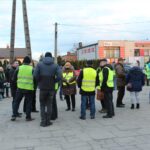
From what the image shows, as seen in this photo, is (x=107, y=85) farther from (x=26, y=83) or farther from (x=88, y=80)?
(x=26, y=83)

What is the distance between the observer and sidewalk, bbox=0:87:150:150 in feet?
23.8

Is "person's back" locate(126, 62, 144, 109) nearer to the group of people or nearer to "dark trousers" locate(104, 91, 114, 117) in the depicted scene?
the group of people

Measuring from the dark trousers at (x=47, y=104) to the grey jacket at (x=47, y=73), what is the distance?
13 centimetres

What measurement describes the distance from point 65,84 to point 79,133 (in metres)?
3.83

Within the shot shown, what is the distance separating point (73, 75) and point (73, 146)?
203 inches

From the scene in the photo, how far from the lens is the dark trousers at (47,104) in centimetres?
937

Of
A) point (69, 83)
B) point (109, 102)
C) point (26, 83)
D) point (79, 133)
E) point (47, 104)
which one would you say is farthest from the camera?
point (69, 83)

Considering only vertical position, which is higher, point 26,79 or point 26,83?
point 26,79

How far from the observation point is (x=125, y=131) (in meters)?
8.41

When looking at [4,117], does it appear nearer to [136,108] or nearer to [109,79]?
[109,79]

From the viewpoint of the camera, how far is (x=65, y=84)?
12.0m

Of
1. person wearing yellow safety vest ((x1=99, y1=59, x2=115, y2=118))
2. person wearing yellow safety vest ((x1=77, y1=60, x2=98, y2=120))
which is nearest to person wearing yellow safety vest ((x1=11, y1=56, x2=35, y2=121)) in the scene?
person wearing yellow safety vest ((x1=77, y1=60, x2=98, y2=120))

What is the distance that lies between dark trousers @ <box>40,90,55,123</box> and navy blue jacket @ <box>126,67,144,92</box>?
11.0ft

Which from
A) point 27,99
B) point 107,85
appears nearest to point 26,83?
point 27,99
